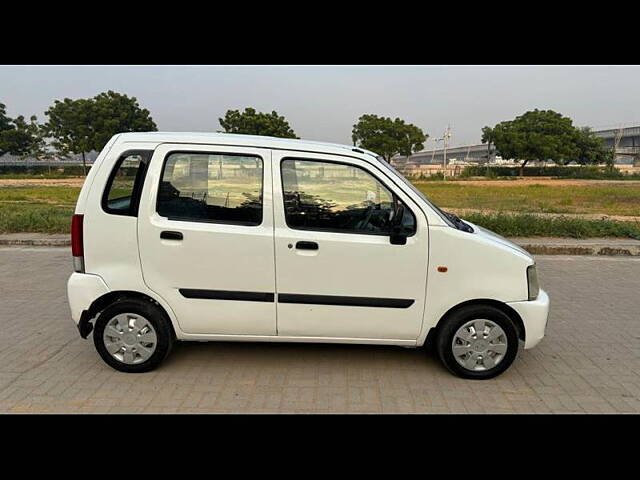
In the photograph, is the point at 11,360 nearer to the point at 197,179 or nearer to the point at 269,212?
the point at 197,179

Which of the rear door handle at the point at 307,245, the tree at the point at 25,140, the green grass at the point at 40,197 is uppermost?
the tree at the point at 25,140

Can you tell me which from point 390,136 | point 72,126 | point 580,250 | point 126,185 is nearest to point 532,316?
point 126,185

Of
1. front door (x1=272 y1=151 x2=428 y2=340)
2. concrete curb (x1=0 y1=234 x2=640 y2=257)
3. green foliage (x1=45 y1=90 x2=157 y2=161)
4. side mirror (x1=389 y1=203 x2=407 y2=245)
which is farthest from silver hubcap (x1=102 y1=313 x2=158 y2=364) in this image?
green foliage (x1=45 y1=90 x2=157 y2=161)

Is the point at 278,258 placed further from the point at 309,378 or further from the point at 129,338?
the point at 129,338

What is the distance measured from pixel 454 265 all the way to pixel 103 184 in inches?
108

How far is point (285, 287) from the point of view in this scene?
306 cm

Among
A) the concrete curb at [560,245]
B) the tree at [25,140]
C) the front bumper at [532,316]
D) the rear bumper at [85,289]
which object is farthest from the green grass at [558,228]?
the tree at [25,140]

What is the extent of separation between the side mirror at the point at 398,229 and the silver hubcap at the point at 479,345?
0.85 metres

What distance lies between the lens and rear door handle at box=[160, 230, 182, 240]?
9.83ft

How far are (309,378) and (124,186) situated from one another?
2065 mm

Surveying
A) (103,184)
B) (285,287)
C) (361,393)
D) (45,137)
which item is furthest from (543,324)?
(45,137)

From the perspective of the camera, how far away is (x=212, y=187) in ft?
10.1

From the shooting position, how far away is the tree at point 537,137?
47.3 meters

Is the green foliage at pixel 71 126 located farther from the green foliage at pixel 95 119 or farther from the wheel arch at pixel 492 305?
the wheel arch at pixel 492 305
